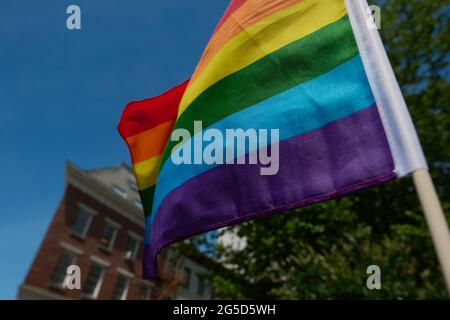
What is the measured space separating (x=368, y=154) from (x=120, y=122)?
303 cm

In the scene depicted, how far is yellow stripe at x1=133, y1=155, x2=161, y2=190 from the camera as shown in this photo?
4.27m

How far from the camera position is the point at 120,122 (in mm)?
4574

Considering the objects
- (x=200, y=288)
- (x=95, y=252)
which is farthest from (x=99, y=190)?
(x=200, y=288)

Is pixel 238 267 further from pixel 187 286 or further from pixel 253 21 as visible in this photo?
pixel 187 286

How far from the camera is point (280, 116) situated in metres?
3.23

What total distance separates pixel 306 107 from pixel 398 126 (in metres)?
0.85

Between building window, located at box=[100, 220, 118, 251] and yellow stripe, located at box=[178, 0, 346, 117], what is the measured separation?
24.1 m

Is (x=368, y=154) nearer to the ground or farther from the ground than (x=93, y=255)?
nearer to the ground

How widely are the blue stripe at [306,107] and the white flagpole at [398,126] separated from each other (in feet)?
0.40

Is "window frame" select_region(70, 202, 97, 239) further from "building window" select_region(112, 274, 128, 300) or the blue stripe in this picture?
the blue stripe

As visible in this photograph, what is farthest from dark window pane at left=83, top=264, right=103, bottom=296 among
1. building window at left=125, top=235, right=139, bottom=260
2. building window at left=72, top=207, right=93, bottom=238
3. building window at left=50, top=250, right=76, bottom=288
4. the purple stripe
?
the purple stripe

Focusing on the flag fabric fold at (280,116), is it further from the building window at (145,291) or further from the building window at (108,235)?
the building window at (145,291)

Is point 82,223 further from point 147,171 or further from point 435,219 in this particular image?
point 435,219

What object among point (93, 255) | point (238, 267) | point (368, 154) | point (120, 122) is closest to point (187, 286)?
point (93, 255)
